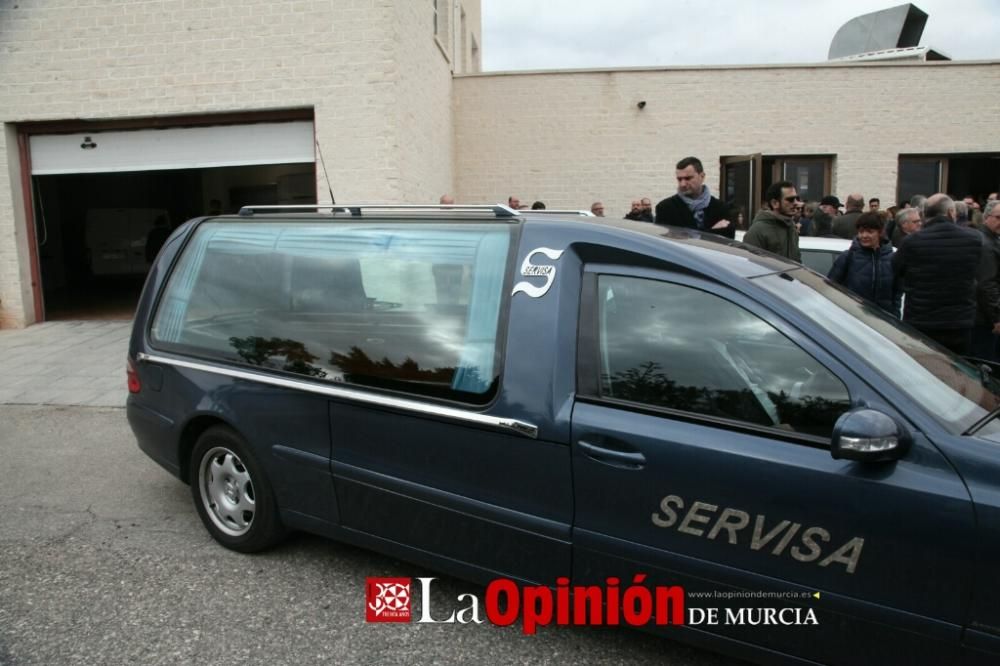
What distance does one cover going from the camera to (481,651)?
286 centimetres

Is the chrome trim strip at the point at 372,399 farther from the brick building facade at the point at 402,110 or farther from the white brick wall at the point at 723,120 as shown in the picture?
the white brick wall at the point at 723,120

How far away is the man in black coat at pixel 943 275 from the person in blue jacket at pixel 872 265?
367 millimetres

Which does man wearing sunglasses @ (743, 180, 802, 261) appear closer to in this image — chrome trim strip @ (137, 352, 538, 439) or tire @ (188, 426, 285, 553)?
chrome trim strip @ (137, 352, 538, 439)

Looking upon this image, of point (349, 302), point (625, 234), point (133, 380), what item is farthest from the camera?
point (133, 380)

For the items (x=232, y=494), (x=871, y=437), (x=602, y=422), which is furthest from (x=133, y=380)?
(x=871, y=437)

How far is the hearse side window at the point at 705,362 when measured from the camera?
92.4 inches

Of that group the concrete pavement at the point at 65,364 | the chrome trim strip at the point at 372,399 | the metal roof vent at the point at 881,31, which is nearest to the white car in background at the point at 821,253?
the chrome trim strip at the point at 372,399

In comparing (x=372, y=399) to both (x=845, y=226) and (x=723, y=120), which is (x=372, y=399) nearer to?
(x=845, y=226)

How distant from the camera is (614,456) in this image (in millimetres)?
2521

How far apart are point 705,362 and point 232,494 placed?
2.48 metres

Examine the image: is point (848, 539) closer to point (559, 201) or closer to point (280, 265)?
point (280, 265)

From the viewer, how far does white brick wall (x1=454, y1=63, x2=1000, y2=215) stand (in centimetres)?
1325

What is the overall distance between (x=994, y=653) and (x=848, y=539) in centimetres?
44

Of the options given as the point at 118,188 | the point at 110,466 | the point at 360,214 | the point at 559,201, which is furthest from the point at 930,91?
the point at 118,188
